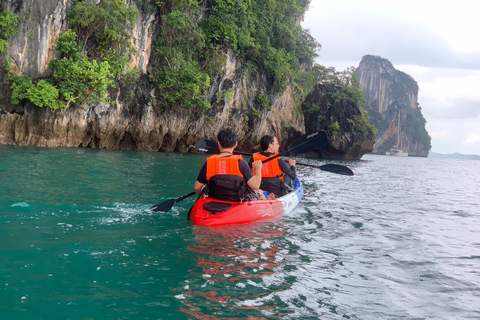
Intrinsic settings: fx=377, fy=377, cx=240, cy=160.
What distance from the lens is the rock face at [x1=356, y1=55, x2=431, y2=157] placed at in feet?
419

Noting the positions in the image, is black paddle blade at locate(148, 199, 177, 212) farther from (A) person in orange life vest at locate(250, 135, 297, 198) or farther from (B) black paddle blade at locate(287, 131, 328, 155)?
(B) black paddle blade at locate(287, 131, 328, 155)

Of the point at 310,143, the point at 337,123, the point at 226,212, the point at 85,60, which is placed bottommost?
the point at 226,212

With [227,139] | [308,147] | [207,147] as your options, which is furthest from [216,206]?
[308,147]

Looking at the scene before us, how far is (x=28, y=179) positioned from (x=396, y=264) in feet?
25.8

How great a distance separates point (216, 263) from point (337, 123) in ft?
140

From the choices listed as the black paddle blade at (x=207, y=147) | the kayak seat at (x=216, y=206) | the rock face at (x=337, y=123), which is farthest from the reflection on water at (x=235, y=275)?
the rock face at (x=337, y=123)

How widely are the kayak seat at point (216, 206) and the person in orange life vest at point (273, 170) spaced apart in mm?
1621

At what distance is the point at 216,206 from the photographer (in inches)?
234

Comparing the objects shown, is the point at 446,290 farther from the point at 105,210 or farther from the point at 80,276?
the point at 105,210

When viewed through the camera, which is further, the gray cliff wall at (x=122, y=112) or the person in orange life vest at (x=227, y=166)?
the gray cliff wall at (x=122, y=112)

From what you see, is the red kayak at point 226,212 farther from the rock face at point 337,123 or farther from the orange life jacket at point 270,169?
the rock face at point 337,123

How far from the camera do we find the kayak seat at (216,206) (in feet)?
19.3

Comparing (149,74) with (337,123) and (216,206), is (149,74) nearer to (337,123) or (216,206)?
(216,206)

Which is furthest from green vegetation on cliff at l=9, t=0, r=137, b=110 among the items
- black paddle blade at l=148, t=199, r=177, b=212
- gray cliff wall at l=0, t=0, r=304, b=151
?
black paddle blade at l=148, t=199, r=177, b=212
